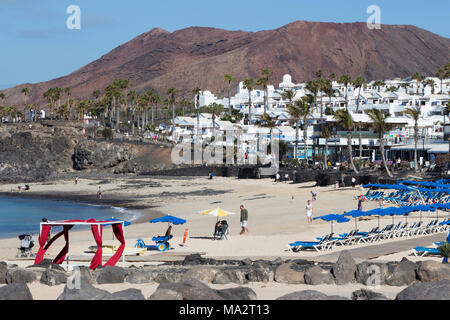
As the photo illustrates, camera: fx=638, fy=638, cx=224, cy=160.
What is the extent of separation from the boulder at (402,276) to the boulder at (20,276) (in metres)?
7.60

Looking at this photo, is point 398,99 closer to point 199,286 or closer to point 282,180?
point 282,180

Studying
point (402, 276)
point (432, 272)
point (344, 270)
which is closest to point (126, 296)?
point (344, 270)

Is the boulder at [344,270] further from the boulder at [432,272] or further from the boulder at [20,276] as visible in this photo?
the boulder at [20,276]

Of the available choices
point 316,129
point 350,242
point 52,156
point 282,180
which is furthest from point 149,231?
point 52,156

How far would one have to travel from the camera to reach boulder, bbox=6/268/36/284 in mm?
13852

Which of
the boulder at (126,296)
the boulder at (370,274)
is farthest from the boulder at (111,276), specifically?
the boulder at (370,274)

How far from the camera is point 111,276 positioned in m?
13.9

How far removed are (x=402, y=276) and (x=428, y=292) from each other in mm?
3143

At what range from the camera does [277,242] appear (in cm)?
2327

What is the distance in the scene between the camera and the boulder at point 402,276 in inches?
515

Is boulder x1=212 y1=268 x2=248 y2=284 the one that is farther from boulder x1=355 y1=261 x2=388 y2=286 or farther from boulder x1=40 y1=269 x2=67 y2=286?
boulder x1=40 y1=269 x2=67 y2=286

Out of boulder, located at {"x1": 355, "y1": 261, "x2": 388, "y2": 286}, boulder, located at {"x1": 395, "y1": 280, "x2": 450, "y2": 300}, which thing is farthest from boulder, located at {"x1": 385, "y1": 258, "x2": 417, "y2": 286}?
boulder, located at {"x1": 395, "y1": 280, "x2": 450, "y2": 300}

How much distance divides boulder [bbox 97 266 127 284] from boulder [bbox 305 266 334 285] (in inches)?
159
